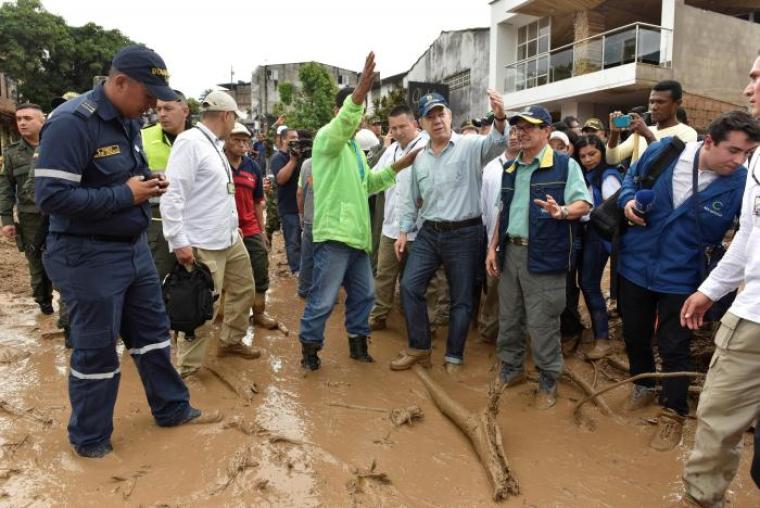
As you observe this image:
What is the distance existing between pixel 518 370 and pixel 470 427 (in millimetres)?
962

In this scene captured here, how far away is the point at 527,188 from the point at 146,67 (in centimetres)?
251

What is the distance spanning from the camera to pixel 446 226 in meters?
4.33

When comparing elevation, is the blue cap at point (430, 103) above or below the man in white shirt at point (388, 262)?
above

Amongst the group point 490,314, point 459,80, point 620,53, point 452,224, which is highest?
point 459,80

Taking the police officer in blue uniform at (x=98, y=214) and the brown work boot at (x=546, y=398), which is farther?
the brown work boot at (x=546, y=398)

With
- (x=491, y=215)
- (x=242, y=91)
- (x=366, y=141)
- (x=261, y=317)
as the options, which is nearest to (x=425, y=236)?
(x=491, y=215)

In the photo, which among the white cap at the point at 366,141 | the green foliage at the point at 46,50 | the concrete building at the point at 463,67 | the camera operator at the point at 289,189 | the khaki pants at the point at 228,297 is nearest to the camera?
the khaki pants at the point at 228,297

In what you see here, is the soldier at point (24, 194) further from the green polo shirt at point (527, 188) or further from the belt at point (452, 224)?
the green polo shirt at point (527, 188)

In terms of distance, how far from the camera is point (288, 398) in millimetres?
3867

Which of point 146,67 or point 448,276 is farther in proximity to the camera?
point 448,276

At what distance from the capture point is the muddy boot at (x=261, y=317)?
544 centimetres

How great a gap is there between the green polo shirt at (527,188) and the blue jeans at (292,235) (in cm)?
415

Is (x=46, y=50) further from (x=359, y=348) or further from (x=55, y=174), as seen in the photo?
(x=55, y=174)

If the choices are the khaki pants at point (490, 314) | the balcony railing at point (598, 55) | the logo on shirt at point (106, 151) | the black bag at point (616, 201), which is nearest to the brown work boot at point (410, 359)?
the khaki pants at point (490, 314)
